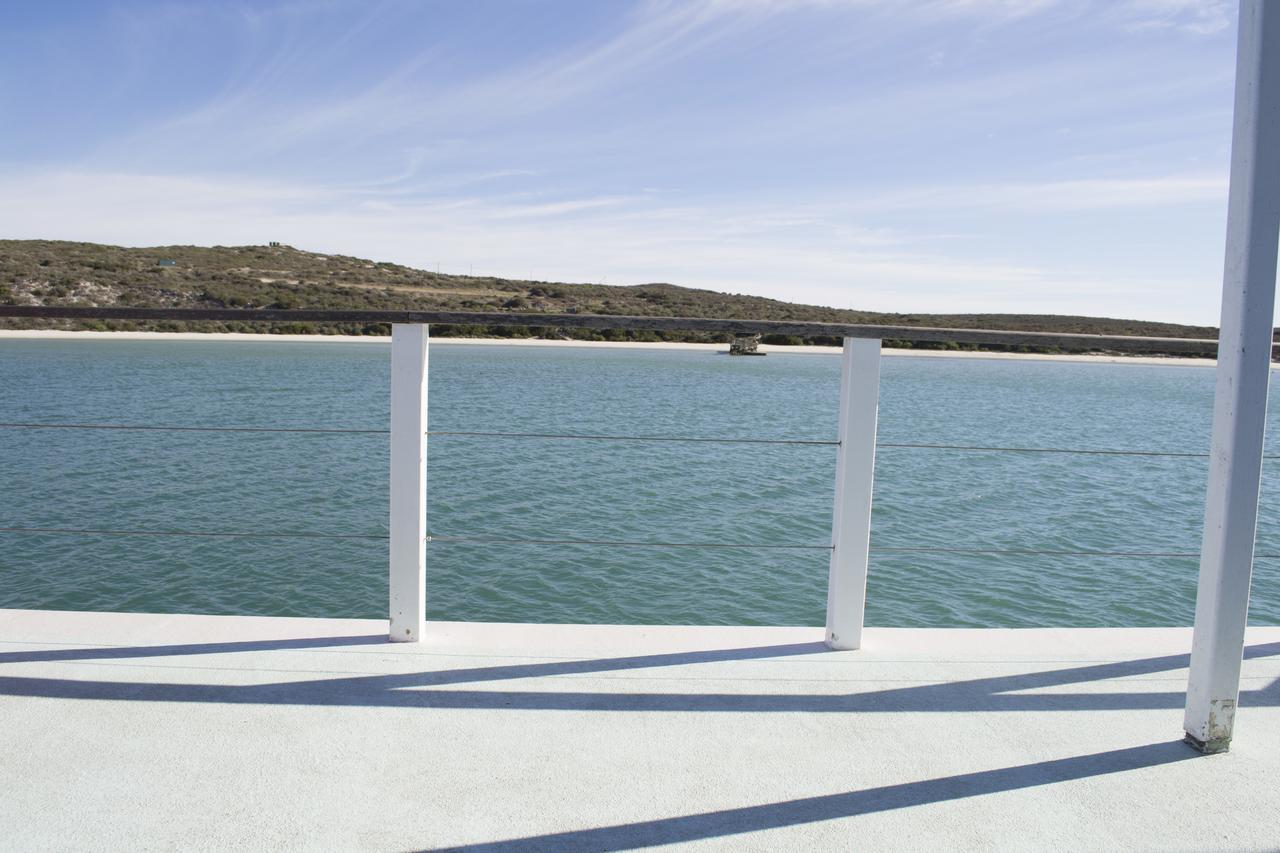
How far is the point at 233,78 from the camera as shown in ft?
60.0

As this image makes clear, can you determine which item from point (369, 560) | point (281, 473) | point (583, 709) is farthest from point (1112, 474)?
point (583, 709)

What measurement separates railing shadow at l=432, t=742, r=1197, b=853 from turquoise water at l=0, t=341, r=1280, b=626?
341 cm

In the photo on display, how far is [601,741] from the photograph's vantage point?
174cm

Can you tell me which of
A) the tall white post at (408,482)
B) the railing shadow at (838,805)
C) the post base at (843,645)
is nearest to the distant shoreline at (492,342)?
the post base at (843,645)

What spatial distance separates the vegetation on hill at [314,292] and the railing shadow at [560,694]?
28020mm

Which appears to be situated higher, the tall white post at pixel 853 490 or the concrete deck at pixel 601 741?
the tall white post at pixel 853 490

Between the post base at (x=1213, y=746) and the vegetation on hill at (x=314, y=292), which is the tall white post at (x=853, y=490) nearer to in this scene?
the post base at (x=1213, y=746)

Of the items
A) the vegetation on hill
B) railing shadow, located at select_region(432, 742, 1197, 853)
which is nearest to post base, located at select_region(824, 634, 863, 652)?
railing shadow, located at select_region(432, 742, 1197, 853)

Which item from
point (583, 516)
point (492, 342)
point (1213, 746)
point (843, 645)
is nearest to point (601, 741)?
point (843, 645)

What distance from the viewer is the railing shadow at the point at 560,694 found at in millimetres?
1907

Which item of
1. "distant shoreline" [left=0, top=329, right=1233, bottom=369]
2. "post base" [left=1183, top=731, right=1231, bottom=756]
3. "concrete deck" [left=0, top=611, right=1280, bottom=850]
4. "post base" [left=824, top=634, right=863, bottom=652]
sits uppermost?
"distant shoreline" [left=0, top=329, right=1233, bottom=369]

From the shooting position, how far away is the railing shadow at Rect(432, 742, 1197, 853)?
138 centimetres

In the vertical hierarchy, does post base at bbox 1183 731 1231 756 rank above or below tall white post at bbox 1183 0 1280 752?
below

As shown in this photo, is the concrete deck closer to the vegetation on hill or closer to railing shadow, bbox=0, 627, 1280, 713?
railing shadow, bbox=0, 627, 1280, 713
